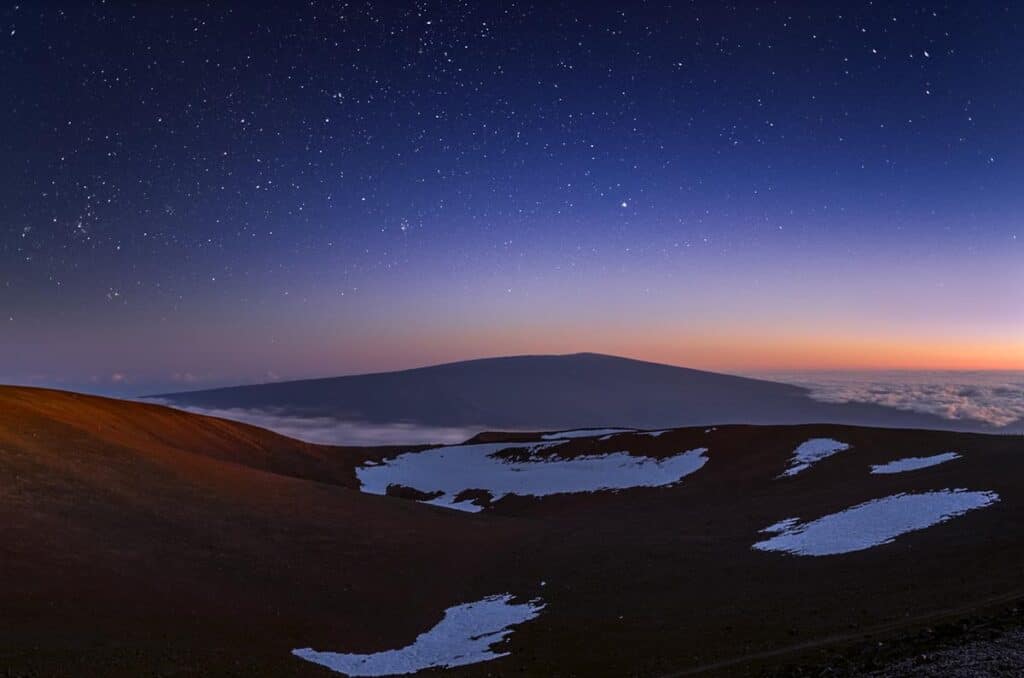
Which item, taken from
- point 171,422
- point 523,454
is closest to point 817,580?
point 523,454

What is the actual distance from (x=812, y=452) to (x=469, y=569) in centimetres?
3587

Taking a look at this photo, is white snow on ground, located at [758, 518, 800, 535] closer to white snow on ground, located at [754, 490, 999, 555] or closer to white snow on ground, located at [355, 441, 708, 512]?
white snow on ground, located at [754, 490, 999, 555]

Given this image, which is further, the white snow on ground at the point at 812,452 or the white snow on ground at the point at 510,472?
the white snow on ground at the point at 510,472

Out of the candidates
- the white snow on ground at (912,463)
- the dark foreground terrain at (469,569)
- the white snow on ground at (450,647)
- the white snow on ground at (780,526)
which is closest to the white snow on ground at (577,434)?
the dark foreground terrain at (469,569)

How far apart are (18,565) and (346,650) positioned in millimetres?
14436

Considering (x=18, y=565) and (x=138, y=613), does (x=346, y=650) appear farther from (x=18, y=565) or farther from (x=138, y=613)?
(x=18, y=565)

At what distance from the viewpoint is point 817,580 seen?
25.8 meters

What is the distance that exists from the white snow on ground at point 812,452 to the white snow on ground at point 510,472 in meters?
8.89

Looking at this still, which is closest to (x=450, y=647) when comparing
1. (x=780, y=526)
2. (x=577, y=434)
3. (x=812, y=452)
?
(x=780, y=526)

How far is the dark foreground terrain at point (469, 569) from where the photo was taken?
19.8 metres

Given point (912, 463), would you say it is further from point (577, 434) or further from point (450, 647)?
point (577, 434)

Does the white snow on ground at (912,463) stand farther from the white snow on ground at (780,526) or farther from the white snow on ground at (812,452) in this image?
the white snow on ground at (780,526)

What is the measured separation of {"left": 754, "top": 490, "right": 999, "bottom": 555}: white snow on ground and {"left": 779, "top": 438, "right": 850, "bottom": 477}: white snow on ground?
17.2 metres

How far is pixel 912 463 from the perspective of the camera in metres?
47.5
